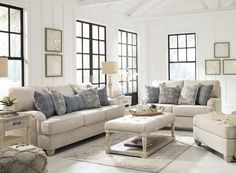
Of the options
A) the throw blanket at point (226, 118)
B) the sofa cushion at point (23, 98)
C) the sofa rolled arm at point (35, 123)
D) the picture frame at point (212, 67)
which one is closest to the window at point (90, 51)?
the sofa cushion at point (23, 98)

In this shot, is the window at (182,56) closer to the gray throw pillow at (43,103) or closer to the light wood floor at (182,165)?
the light wood floor at (182,165)

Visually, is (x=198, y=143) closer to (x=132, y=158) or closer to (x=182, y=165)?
(x=182, y=165)

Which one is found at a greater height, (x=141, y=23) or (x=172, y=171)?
(x=141, y=23)

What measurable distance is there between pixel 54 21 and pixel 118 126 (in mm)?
3081

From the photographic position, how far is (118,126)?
4648 millimetres

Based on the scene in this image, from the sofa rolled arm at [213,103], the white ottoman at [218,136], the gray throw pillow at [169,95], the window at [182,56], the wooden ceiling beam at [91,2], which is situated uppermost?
the wooden ceiling beam at [91,2]

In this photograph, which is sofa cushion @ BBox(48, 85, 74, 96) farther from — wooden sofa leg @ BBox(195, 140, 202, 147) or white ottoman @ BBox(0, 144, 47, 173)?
white ottoman @ BBox(0, 144, 47, 173)

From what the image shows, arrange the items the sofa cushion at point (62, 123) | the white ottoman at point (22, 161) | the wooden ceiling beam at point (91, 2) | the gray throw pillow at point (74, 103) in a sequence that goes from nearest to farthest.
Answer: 1. the white ottoman at point (22, 161)
2. the sofa cushion at point (62, 123)
3. the gray throw pillow at point (74, 103)
4. the wooden ceiling beam at point (91, 2)

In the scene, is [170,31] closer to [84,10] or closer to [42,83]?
[84,10]

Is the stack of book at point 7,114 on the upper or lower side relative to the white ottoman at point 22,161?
upper

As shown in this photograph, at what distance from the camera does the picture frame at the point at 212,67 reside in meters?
9.52

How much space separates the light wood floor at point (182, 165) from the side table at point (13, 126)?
513 mm

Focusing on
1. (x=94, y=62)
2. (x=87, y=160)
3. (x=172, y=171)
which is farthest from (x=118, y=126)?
(x=94, y=62)

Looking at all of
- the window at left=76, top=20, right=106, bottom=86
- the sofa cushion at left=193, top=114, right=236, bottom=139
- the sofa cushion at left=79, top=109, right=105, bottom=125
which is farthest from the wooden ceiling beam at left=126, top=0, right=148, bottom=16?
the sofa cushion at left=193, top=114, right=236, bottom=139
